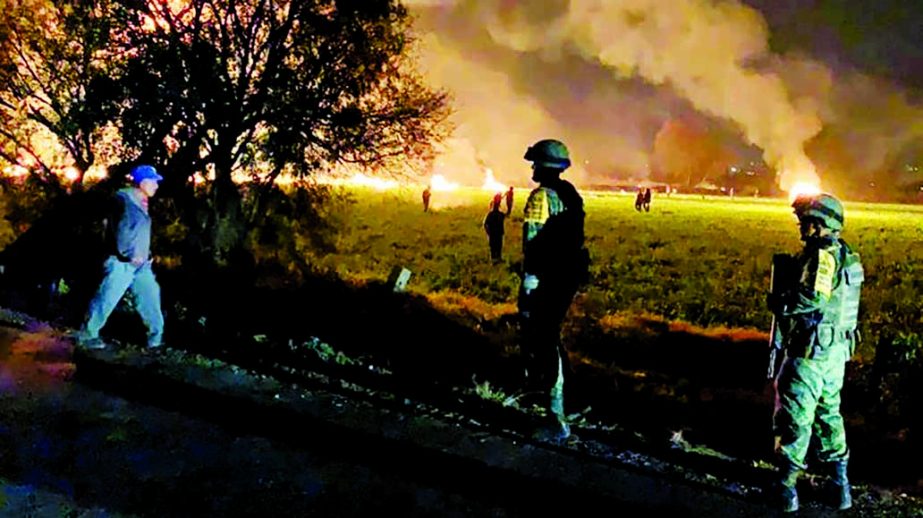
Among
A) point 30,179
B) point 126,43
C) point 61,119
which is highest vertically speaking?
point 126,43

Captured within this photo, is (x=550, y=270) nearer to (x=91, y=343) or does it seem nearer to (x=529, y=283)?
(x=529, y=283)

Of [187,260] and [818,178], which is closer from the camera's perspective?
[187,260]

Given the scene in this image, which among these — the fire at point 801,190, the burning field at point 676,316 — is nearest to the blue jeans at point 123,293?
the burning field at point 676,316

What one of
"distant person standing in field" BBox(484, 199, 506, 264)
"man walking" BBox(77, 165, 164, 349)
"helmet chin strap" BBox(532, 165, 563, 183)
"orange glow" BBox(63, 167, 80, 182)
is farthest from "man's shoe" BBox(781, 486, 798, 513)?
"distant person standing in field" BBox(484, 199, 506, 264)

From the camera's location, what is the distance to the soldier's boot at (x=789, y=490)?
13.8ft

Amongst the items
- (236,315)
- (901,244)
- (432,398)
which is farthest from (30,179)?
(901,244)

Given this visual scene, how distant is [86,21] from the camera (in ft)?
46.0

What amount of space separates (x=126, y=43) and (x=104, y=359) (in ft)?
30.2

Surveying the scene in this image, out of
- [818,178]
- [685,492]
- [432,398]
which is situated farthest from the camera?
[818,178]

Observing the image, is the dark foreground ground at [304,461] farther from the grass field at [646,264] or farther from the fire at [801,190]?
the grass field at [646,264]

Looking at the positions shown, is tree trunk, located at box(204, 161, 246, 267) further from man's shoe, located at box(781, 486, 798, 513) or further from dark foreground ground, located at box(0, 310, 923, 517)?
man's shoe, located at box(781, 486, 798, 513)

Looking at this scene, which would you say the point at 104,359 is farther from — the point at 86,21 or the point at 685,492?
the point at 86,21

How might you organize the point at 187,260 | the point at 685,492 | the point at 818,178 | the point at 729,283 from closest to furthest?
the point at 685,492
the point at 187,260
the point at 729,283
the point at 818,178

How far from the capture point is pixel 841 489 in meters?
4.33
